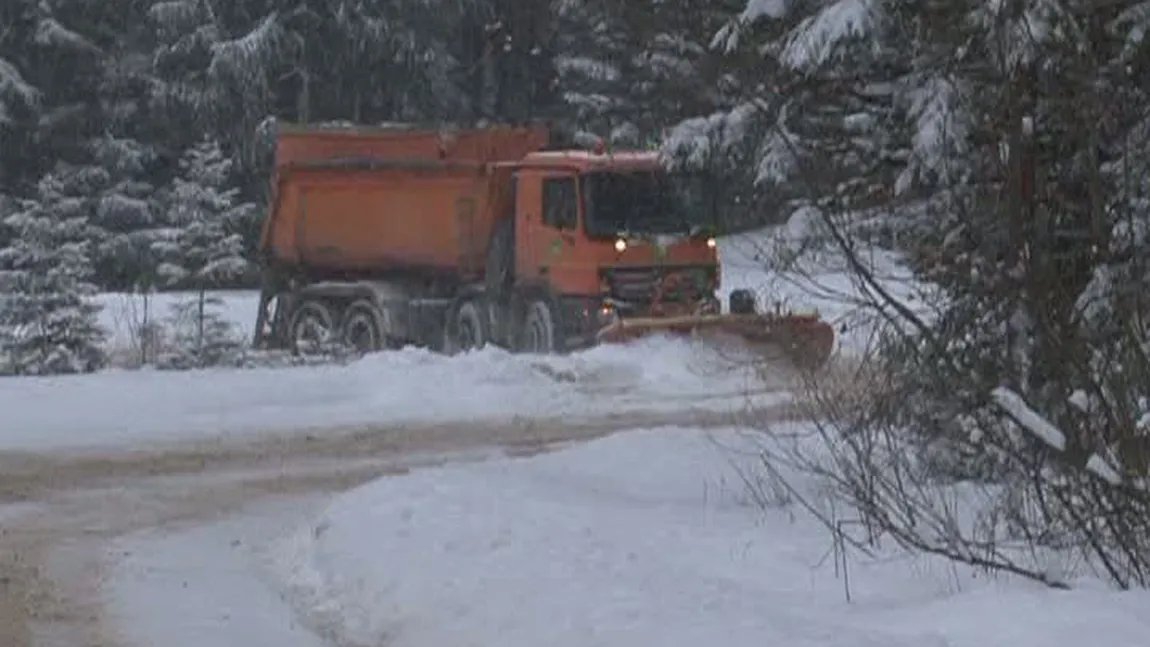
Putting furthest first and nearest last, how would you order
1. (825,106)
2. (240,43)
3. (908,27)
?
(240,43)
(825,106)
(908,27)

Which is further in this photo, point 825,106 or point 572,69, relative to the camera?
point 572,69

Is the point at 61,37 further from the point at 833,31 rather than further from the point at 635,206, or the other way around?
the point at 833,31

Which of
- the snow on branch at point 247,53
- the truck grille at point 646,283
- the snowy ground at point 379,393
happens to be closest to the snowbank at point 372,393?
the snowy ground at point 379,393

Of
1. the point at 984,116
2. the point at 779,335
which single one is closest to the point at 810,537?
the point at 984,116

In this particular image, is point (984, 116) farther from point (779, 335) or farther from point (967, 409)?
point (779, 335)

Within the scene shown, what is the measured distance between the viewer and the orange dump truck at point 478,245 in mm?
25703

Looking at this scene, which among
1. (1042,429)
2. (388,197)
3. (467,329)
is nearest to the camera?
(1042,429)

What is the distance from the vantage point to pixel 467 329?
2809 centimetres

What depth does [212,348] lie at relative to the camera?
88.1 ft

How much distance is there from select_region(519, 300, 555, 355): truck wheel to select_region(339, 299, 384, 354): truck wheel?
9.52 ft

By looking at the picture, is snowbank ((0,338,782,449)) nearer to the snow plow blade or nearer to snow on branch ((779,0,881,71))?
the snow plow blade

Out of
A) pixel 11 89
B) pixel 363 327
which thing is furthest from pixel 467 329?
pixel 11 89

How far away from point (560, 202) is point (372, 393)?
15.2 feet

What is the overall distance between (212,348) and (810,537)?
55.6 ft
